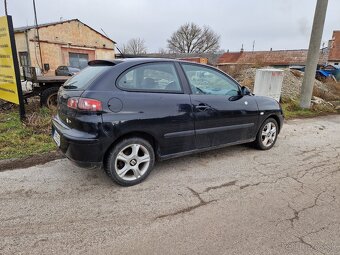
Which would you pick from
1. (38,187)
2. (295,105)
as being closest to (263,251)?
(38,187)

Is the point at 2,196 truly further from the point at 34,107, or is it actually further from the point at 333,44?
the point at 333,44

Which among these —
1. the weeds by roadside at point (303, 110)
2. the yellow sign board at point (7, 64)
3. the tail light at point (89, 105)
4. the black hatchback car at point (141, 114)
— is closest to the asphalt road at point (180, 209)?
the black hatchback car at point (141, 114)

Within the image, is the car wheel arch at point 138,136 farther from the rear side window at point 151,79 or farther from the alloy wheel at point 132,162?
the rear side window at point 151,79

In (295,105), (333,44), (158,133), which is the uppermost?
(333,44)

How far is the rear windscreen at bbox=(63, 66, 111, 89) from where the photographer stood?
319 centimetres

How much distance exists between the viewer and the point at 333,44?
3412cm

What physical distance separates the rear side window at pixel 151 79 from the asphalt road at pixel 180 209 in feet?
4.17

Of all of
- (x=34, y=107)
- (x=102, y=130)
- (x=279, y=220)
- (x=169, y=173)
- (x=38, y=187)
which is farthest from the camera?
(x=34, y=107)

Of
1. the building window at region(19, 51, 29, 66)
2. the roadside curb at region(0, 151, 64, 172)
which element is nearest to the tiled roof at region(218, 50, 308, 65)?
the building window at region(19, 51, 29, 66)

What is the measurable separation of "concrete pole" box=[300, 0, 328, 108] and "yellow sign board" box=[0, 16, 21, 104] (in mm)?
8790

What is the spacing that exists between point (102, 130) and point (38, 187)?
1.21 meters

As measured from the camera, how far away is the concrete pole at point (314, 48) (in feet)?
27.3

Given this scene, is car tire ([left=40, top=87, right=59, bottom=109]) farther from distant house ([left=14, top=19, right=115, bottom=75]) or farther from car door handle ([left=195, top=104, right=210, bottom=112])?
distant house ([left=14, top=19, right=115, bottom=75])

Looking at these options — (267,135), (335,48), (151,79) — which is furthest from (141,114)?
(335,48)
